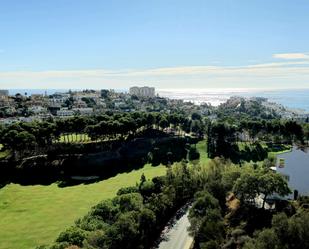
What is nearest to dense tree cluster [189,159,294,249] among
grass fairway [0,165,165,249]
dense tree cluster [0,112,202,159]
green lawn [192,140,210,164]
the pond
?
the pond

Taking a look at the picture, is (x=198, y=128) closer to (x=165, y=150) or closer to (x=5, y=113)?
(x=165, y=150)

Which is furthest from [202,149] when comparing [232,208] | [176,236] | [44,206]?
[176,236]

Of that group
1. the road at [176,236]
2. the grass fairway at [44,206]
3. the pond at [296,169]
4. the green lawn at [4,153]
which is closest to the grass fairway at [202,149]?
the grass fairway at [44,206]

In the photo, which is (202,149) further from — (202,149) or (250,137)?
(250,137)

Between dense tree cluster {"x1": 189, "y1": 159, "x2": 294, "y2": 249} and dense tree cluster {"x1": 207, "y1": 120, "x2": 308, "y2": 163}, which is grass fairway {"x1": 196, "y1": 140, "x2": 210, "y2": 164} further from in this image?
dense tree cluster {"x1": 189, "y1": 159, "x2": 294, "y2": 249}

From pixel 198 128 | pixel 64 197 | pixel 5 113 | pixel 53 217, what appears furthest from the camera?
pixel 5 113

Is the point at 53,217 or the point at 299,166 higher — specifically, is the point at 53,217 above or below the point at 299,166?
below

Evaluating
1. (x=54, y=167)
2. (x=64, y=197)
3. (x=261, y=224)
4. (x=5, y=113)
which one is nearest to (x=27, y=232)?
(x=64, y=197)
